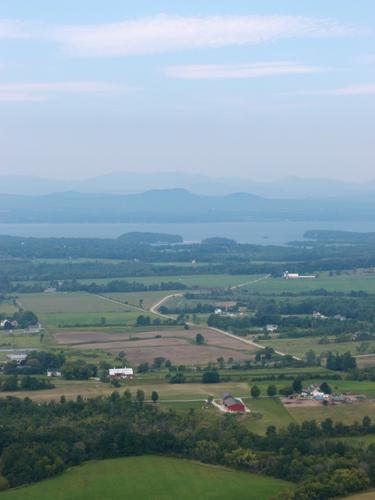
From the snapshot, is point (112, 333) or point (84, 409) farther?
point (112, 333)

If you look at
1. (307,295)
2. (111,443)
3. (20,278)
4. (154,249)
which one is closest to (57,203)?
(154,249)

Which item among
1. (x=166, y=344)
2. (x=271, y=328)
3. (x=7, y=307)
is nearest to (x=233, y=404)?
(x=166, y=344)

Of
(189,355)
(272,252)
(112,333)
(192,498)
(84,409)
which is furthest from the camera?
(272,252)

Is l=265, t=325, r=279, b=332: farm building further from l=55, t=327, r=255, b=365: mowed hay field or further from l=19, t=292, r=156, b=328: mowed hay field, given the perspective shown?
l=19, t=292, r=156, b=328: mowed hay field

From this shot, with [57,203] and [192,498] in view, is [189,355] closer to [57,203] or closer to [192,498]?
[192,498]

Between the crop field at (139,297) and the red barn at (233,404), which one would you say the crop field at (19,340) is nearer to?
the crop field at (139,297)

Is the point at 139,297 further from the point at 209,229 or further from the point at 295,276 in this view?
the point at 209,229

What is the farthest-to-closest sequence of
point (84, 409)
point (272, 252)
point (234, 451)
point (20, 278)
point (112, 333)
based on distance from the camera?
point (272, 252), point (20, 278), point (112, 333), point (84, 409), point (234, 451)
